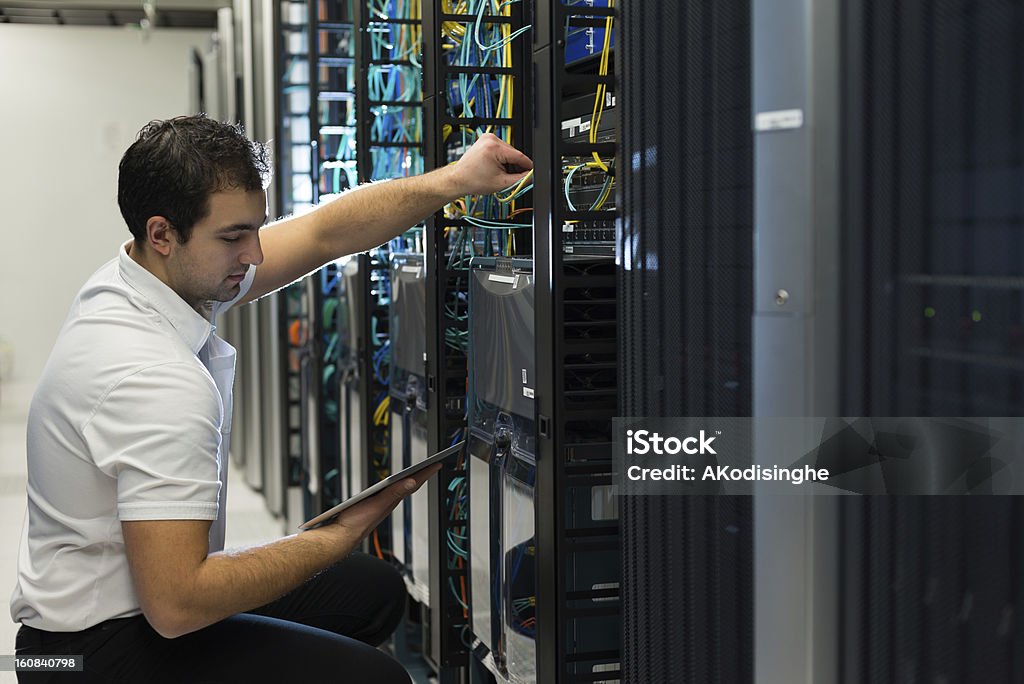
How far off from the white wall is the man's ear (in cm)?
701

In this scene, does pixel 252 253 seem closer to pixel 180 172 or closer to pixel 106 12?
pixel 180 172

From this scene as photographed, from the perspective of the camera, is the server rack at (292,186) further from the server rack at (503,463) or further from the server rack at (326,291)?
the server rack at (503,463)

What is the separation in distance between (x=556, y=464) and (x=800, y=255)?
735 mm

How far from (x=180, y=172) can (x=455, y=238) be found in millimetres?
903

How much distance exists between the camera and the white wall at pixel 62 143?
816 cm

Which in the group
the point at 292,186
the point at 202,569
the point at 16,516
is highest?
the point at 292,186

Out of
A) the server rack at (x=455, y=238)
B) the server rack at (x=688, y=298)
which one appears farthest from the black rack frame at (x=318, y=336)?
the server rack at (x=688, y=298)

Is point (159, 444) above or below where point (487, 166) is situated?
below

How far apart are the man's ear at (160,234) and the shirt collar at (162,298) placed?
42mm

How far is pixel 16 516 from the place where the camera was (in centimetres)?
484

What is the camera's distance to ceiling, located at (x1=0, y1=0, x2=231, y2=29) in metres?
7.89

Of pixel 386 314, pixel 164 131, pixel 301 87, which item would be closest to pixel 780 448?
pixel 164 131

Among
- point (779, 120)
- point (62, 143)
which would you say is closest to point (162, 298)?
point (779, 120)

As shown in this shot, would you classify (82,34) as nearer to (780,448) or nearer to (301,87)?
(301,87)
